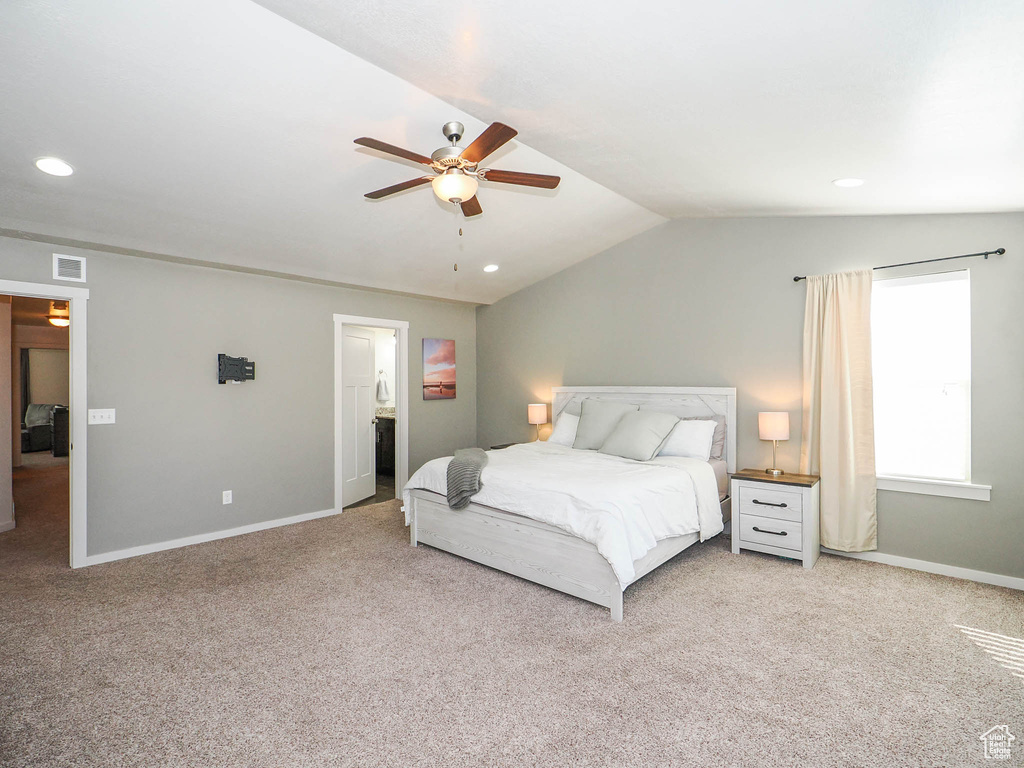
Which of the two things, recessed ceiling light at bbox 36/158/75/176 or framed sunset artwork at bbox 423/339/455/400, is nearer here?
recessed ceiling light at bbox 36/158/75/176

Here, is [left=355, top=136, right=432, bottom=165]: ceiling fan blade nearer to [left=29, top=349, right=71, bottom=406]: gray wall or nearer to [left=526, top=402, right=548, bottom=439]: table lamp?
[left=526, top=402, right=548, bottom=439]: table lamp

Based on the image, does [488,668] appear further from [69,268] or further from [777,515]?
[69,268]

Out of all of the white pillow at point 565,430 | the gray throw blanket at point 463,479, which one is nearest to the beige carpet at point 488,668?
the gray throw blanket at point 463,479

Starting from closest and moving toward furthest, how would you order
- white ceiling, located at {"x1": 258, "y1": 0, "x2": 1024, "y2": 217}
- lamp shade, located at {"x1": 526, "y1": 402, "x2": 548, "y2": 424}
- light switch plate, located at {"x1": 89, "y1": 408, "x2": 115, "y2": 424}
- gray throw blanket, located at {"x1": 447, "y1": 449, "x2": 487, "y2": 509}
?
white ceiling, located at {"x1": 258, "y1": 0, "x2": 1024, "y2": 217}
gray throw blanket, located at {"x1": 447, "y1": 449, "x2": 487, "y2": 509}
light switch plate, located at {"x1": 89, "y1": 408, "x2": 115, "y2": 424}
lamp shade, located at {"x1": 526, "y1": 402, "x2": 548, "y2": 424}

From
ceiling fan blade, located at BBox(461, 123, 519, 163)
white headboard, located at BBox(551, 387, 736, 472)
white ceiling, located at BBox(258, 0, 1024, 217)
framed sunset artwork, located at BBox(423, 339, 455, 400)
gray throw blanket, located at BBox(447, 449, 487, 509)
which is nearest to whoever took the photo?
white ceiling, located at BBox(258, 0, 1024, 217)

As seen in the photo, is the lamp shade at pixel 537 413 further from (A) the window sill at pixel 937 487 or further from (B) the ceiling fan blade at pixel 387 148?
(B) the ceiling fan blade at pixel 387 148

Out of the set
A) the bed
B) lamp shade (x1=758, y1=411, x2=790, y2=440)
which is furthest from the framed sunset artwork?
lamp shade (x1=758, y1=411, x2=790, y2=440)

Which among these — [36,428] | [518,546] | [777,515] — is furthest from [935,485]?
[36,428]

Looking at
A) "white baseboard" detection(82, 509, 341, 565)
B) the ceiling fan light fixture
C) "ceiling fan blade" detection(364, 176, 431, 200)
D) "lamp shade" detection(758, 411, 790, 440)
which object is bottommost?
"white baseboard" detection(82, 509, 341, 565)

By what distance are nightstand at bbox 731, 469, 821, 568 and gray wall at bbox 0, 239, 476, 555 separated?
147 inches

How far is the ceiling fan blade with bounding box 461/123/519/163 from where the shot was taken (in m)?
2.24

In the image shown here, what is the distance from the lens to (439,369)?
6.08 meters

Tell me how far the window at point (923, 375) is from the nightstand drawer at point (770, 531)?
79 centimetres

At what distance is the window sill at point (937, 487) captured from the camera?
330 centimetres
